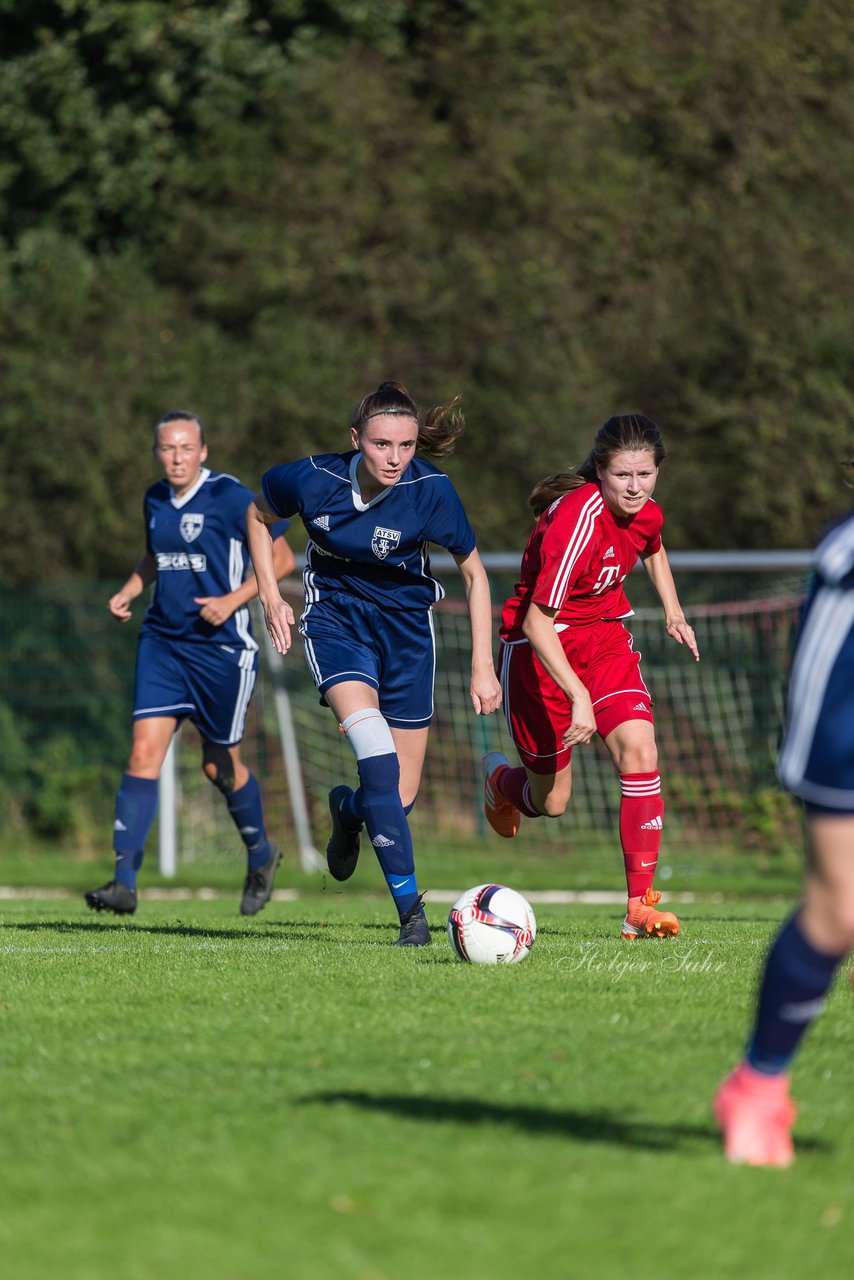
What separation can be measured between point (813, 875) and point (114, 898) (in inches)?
232

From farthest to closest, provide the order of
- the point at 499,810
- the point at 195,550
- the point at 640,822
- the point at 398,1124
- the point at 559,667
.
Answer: the point at 195,550 < the point at 499,810 < the point at 640,822 < the point at 559,667 < the point at 398,1124

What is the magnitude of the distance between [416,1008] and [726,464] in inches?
551

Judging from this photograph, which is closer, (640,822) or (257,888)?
(640,822)

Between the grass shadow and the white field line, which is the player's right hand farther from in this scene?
Answer: the white field line

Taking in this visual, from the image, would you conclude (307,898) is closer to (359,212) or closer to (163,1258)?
(359,212)

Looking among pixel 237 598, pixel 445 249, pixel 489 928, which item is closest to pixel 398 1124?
pixel 489 928

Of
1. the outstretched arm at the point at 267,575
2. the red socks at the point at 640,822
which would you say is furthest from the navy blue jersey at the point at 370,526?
the red socks at the point at 640,822

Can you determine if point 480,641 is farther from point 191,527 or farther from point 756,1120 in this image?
point 756,1120

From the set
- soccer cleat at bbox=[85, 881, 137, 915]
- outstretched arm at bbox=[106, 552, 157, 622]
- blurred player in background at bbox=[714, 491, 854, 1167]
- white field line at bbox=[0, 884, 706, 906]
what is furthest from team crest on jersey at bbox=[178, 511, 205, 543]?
blurred player in background at bbox=[714, 491, 854, 1167]

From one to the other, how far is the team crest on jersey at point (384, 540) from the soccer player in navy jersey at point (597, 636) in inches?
23.9

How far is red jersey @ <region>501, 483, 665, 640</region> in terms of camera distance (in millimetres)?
6961

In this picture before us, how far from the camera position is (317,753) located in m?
15.7

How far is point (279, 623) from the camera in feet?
22.5

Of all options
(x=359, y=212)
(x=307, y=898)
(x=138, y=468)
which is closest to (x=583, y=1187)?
(x=307, y=898)
